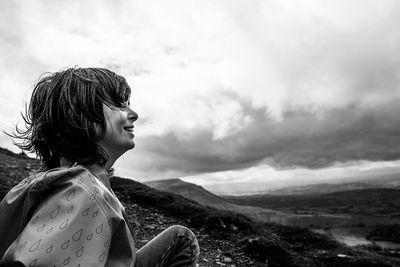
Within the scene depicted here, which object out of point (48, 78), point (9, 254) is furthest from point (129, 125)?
point (9, 254)

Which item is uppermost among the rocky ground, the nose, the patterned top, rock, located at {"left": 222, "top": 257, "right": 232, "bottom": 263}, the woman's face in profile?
the nose

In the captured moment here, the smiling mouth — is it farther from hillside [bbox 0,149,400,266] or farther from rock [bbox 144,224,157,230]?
rock [bbox 144,224,157,230]

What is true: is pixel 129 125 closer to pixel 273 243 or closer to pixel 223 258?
pixel 223 258

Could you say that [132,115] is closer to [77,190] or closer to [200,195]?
[77,190]

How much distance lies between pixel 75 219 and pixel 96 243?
143 mm

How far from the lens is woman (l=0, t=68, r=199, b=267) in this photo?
1.52 m

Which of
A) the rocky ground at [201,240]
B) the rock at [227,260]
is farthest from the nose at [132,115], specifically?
the rock at [227,260]

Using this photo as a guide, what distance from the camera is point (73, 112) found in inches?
83.0

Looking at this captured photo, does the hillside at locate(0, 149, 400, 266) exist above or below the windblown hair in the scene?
below

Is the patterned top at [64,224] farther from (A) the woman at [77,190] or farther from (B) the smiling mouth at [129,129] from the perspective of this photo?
(B) the smiling mouth at [129,129]

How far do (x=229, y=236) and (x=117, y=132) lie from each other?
727cm

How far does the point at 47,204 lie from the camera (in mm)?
1636

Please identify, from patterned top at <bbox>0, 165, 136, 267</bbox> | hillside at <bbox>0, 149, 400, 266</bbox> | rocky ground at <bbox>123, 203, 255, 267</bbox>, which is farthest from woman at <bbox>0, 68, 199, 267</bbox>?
hillside at <bbox>0, 149, 400, 266</bbox>

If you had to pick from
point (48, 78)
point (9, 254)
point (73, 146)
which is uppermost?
point (48, 78)
